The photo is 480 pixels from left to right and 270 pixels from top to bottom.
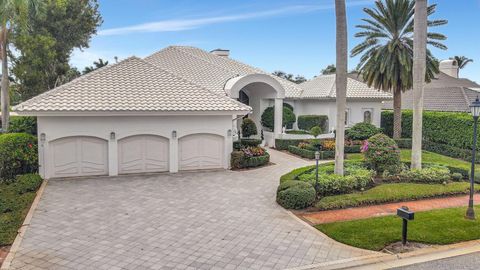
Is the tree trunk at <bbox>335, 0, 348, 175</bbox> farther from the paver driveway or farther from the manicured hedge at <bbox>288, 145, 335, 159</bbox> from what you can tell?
the manicured hedge at <bbox>288, 145, 335, 159</bbox>

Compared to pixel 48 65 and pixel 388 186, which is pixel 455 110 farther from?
pixel 48 65

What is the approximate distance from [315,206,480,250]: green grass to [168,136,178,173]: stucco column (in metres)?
9.78

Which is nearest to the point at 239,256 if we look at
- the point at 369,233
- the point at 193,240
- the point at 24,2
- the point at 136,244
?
the point at 193,240

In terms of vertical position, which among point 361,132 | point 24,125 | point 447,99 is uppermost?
point 447,99

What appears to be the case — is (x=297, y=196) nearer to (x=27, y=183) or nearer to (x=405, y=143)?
(x=27, y=183)

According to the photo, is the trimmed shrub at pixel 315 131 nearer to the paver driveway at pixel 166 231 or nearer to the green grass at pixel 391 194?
the paver driveway at pixel 166 231

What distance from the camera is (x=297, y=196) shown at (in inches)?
517

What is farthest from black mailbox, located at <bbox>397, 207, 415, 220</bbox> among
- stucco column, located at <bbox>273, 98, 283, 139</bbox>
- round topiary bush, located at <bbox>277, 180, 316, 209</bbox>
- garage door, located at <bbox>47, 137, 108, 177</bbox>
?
stucco column, located at <bbox>273, 98, 283, 139</bbox>

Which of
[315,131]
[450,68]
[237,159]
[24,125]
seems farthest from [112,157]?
[450,68]

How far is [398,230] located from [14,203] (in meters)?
12.5

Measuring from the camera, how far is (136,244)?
32.3 feet

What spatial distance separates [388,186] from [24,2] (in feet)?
66.3

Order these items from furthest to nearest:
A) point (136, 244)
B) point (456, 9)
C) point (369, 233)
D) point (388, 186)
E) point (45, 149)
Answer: point (456, 9) < point (45, 149) < point (388, 186) < point (369, 233) < point (136, 244)

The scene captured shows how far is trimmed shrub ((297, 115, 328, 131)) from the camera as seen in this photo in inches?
1179
